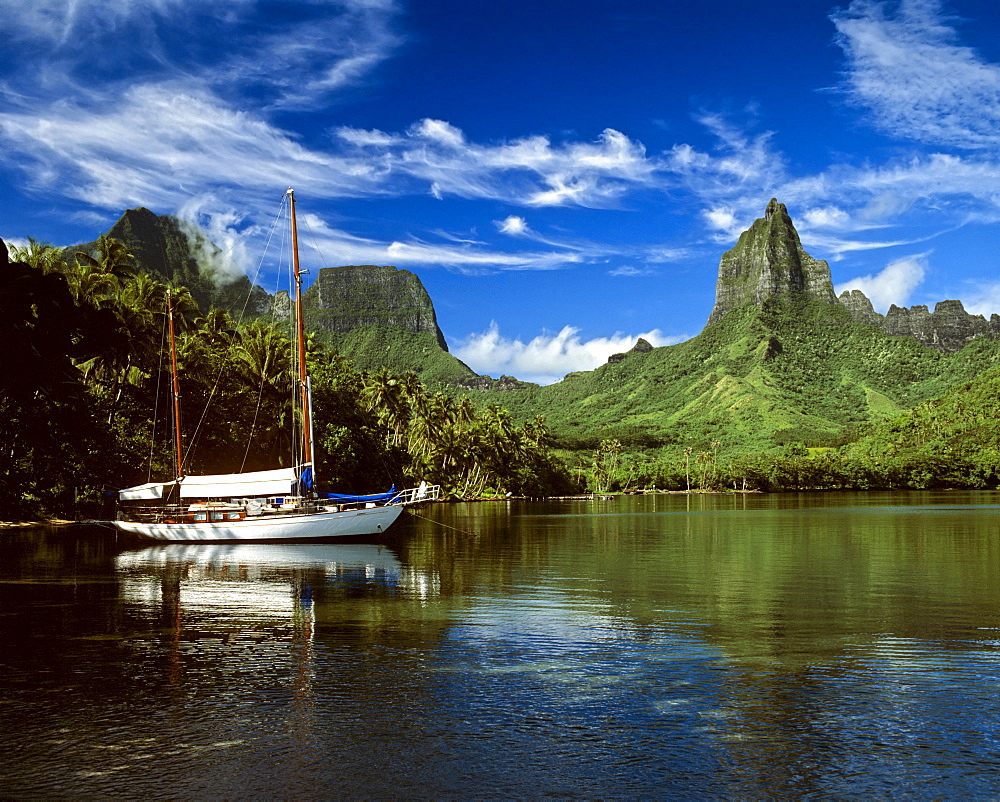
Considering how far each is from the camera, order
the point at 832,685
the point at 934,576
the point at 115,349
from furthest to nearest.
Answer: the point at 115,349
the point at 934,576
the point at 832,685

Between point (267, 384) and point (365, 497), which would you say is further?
point (267, 384)

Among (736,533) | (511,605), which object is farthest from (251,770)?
(736,533)

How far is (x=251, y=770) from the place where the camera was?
1024 centimetres

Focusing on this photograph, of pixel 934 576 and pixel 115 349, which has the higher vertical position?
pixel 115 349

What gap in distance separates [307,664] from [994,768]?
1150 centimetres

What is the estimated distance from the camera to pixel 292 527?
4816 centimetres

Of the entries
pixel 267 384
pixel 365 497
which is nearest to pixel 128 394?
pixel 267 384

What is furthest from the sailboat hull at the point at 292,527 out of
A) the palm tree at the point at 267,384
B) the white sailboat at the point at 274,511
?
the palm tree at the point at 267,384

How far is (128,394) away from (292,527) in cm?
3280

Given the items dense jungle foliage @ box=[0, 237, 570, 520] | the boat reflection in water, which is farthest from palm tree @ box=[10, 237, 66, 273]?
the boat reflection in water

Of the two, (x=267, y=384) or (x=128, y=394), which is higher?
(x=267, y=384)

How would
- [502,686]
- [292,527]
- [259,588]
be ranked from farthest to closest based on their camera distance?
[292,527]
[259,588]
[502,686]

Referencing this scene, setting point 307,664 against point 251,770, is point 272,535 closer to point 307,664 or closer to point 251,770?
point 307,664

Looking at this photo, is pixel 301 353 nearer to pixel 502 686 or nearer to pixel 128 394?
pixel 128 394
